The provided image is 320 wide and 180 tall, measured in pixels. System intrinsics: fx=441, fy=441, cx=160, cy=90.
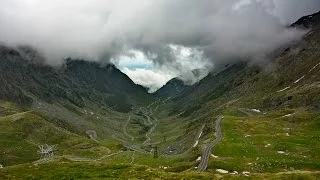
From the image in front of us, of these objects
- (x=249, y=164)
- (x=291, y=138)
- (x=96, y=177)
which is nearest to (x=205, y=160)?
(x=249, y=164)

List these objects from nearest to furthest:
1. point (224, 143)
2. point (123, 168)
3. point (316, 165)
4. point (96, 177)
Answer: point (96, 177), point (123, 168), point (316, 165), point (224, 143)

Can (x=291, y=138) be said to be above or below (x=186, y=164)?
above

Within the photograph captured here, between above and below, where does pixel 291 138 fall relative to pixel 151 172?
above

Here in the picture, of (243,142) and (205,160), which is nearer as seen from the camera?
(205,160)

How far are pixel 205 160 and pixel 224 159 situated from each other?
299 inches

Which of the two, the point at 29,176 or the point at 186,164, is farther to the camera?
the point at 186,164

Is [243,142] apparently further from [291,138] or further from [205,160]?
[205,160]

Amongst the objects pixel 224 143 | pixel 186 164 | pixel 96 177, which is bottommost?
pixel 96 177

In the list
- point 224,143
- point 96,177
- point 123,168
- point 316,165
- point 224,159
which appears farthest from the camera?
point 224,143

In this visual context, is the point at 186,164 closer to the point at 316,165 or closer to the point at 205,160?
the point at 205,160

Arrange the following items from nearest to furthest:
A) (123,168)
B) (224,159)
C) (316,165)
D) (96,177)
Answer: (96,177) → (123,168) → (316,165) → (224,159)

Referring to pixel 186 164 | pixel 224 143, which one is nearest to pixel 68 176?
pixel 186 164

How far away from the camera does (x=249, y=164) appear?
149625 millimetres

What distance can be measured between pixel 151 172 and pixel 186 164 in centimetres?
5845
